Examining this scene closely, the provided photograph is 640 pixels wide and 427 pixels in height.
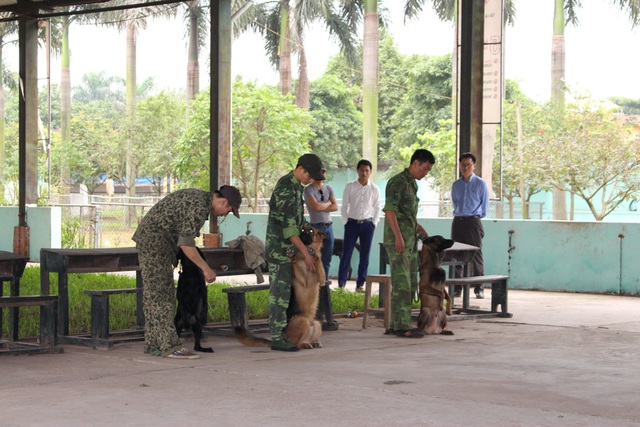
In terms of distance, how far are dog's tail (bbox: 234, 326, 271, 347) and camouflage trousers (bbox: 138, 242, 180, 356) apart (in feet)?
2.97

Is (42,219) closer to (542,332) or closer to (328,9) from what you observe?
(542,332)

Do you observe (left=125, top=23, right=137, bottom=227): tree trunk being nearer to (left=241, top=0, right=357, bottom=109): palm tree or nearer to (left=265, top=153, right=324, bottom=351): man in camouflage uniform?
(left=241, top=0, right=357, bottom=109): palm tree

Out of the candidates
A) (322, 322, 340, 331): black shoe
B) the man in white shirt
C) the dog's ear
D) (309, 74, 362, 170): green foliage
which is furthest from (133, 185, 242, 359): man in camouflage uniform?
(309, 74, 362, 170): green foliage

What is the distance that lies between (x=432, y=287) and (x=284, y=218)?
2.01 meters

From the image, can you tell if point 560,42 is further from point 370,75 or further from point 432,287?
point 432,287

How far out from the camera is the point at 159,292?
27.2 feet

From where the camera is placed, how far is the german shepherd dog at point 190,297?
8.42 m

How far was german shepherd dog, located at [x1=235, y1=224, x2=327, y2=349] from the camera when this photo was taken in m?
8.89

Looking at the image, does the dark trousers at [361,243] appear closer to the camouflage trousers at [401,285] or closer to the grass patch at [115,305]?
the grass patch at [115,305]

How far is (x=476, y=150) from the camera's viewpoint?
14.7 metres

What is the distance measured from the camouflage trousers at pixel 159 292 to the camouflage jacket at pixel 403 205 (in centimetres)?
247

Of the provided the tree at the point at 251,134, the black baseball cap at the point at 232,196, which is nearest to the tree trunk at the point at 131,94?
the tree at the point at 251,134

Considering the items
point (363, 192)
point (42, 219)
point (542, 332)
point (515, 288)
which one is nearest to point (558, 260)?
point (515, 288)

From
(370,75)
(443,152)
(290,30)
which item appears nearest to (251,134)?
(370,75)
